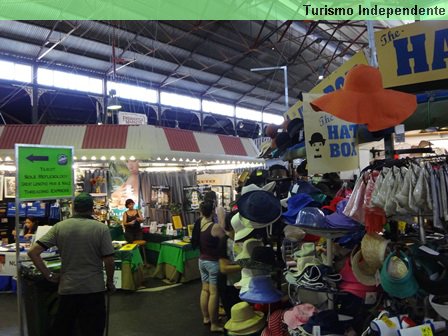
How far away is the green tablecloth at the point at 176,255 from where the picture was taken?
22.3 ft

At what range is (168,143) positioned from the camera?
299 inches

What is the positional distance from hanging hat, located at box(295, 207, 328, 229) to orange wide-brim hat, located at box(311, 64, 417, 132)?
2.32ft

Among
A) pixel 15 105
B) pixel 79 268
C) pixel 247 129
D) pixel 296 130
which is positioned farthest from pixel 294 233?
pixel 247 129

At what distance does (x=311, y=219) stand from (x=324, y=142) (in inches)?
32.3

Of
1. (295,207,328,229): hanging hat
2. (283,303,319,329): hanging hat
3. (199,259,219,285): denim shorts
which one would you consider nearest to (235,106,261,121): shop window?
(199,259,219,285): denim shorts

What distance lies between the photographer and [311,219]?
2.62 metres

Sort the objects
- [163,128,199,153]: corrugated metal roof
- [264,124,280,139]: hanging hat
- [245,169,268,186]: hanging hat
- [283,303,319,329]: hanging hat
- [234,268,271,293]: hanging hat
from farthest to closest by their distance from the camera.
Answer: [163,128,199,153]: corrugated metal roof, [245,169,268,186]: hanging hat, [264,124,280,139]: hanging hat, [234,268,271,293]: hanging hat, [283,303,319,329]: hanging hat

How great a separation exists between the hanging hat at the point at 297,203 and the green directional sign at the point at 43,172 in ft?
7.82

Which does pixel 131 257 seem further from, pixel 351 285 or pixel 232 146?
pixel 351 285

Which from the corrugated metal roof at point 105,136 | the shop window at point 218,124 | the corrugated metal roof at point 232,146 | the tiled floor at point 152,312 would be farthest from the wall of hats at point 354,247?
the shop window at point 218,124

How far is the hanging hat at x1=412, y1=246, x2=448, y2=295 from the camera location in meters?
1.89

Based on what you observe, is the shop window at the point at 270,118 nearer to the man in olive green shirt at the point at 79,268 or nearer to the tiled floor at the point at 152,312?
the tiled floor at the point at 152,312

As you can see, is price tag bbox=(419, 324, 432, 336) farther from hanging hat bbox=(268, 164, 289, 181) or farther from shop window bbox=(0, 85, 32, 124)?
shop window bbox=(0, 85, 32, 124)

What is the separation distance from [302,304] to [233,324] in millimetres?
1086
